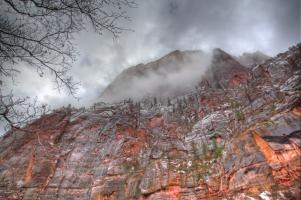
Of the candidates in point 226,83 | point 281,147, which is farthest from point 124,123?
point 281,147

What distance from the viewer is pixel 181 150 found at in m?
46.3

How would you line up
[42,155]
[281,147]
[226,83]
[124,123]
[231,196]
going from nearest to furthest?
[281,147]
[231,196]
[42,155]
[124,123]
[226,83]

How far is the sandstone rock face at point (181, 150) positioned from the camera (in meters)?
29.4

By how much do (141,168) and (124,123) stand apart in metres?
17.1

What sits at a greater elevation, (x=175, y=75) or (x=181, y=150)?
(x=175, y=75)

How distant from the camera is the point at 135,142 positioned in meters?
54.8

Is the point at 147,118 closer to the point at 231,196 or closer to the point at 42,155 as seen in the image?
the point at 42,155

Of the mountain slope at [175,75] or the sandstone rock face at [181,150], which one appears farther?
the mountain slope at [175,75]

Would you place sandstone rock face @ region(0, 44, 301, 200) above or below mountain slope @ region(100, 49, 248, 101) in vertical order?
below

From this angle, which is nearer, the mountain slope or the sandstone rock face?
the sandstone rock face

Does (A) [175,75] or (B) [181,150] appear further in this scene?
(A) [175,75]

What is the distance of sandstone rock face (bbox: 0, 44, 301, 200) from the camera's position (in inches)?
1156

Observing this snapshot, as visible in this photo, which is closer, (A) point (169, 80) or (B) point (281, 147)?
(B) point (281, 147)

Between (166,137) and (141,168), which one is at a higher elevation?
(166,137)
